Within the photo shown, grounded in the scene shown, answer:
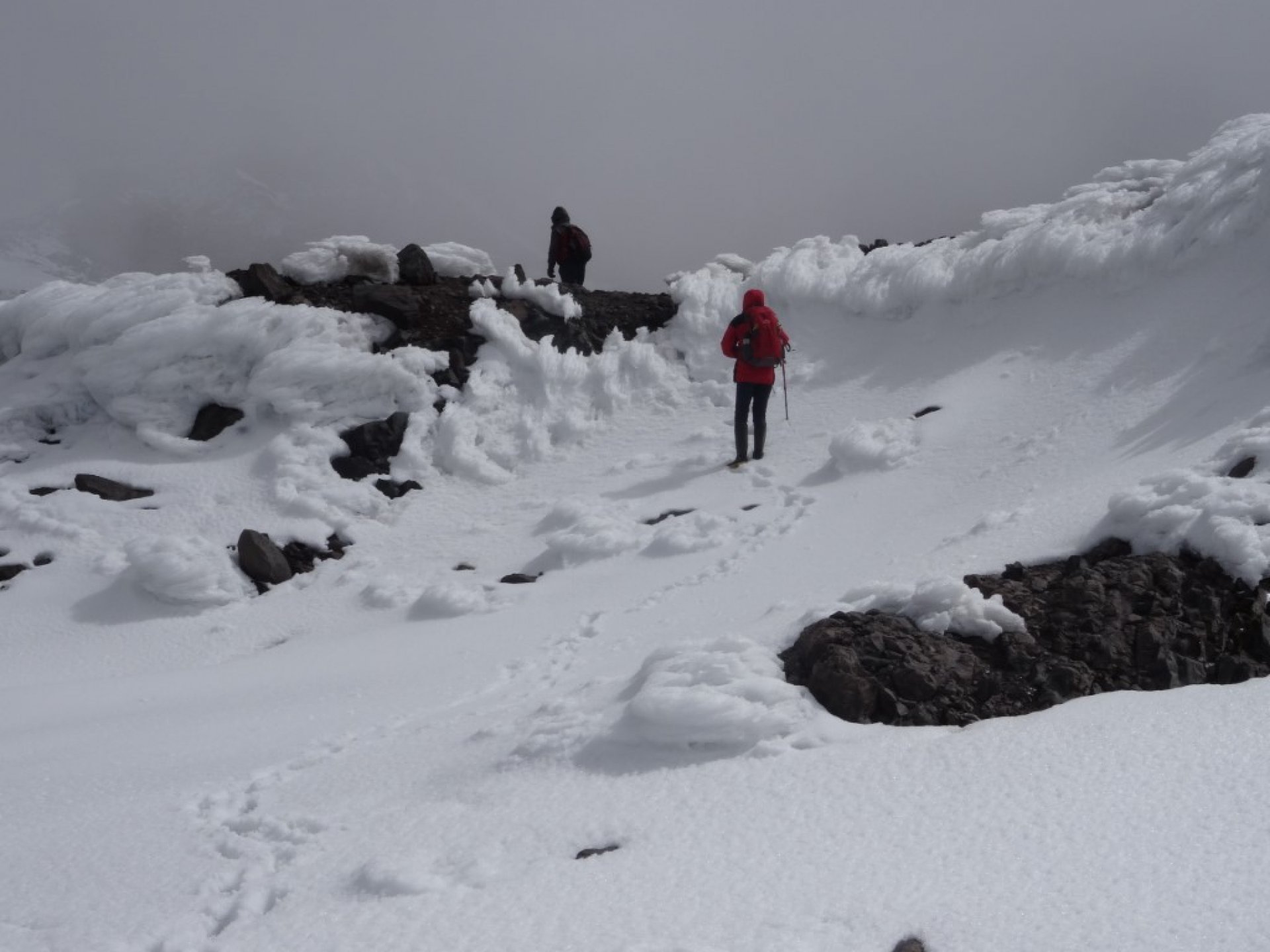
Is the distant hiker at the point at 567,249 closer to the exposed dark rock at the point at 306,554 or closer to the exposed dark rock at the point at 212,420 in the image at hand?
the exposed dark rock at the point at 212,420

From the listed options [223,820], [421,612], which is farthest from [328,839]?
[421,612]

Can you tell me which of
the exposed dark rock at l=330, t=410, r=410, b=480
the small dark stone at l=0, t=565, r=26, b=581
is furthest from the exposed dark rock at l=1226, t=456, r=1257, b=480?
the small dark stone at l=0, t=565, r=26, b=581

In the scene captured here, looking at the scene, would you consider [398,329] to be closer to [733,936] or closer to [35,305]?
[35,305]

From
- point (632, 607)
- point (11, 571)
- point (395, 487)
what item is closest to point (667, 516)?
point (632, 607)

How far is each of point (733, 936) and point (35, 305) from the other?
13143 mm

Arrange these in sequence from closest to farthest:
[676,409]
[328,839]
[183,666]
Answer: [328,839]
[183,666]
[676,409]

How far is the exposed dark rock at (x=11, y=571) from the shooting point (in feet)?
29.7

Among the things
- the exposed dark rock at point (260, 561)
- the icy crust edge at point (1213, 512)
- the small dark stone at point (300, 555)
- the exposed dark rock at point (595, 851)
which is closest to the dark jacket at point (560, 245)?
the small dark stone at point (300, 555)

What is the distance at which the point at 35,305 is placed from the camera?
483 inches

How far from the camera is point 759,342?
1009cm

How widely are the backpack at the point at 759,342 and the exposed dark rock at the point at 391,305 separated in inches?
193

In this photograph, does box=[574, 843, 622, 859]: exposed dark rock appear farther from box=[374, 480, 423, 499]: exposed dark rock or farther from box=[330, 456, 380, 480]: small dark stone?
box=[330, 456, 380, 480]: small dark stone

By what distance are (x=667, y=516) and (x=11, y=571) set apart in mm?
6754

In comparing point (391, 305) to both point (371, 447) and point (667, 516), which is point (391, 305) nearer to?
point (371, 447)
